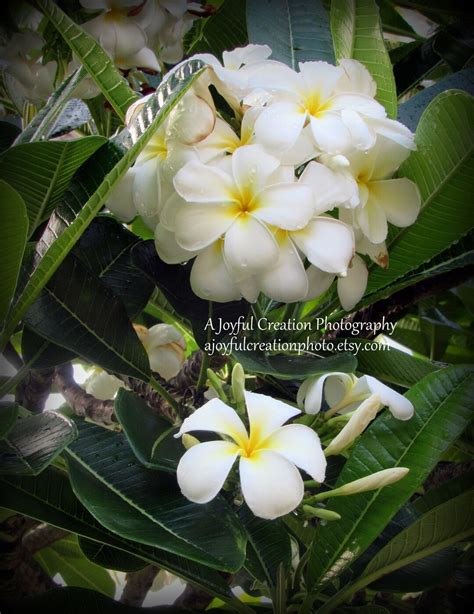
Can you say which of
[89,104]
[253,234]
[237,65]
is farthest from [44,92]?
[253,234]

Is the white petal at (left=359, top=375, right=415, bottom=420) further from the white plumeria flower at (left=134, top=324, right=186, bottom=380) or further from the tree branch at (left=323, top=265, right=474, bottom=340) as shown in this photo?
the white plumeria flower at (left=134, top=324, right=186, bottom=380)

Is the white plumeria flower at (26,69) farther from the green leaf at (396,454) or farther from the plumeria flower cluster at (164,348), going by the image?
the green leaf at (396,454)

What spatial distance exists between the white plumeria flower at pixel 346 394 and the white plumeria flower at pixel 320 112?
184mm

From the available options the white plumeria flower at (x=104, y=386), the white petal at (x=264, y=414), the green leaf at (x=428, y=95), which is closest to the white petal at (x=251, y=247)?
the white petal at (x=264, y=414)

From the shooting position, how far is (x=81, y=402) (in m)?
0.96

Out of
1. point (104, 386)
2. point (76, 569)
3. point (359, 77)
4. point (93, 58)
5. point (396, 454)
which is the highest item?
point (93, 58)

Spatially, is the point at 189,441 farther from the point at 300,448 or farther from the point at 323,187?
the point at 323,187

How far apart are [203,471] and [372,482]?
0.15 m

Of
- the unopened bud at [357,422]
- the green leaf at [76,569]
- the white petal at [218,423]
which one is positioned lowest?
the green leaf at [76,569]

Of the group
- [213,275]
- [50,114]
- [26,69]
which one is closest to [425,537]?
[213,275]

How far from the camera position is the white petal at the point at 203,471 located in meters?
0.50

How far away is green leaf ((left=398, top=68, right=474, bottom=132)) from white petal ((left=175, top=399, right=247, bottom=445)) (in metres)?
0.39

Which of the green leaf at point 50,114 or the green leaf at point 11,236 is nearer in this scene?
the green leaf at point 11,236

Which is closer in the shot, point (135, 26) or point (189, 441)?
point (189, 441)
